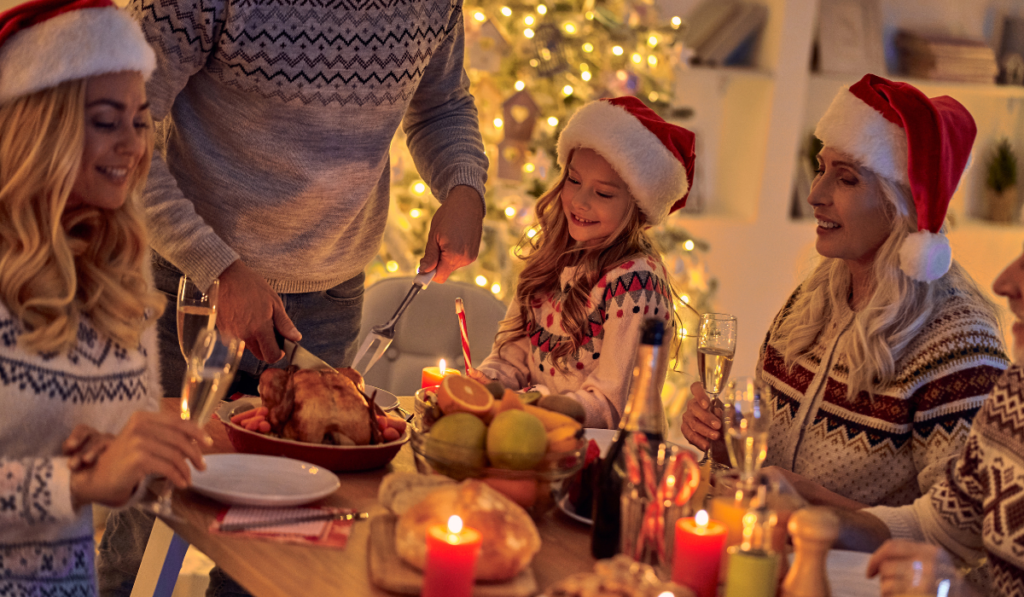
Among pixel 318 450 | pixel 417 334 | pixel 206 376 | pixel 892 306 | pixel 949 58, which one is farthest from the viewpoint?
pixel 949 58

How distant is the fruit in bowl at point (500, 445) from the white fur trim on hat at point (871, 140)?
853 millimetres

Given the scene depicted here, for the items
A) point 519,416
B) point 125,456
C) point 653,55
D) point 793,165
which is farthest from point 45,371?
point 793,165

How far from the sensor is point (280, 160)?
1933 millimetres

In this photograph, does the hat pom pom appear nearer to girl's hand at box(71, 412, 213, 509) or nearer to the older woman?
the older woman

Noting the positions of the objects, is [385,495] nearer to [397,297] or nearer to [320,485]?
[320,485]

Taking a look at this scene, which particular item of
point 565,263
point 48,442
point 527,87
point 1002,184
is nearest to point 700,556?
point 48,442

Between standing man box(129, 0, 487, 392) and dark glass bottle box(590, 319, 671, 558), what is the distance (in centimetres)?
68

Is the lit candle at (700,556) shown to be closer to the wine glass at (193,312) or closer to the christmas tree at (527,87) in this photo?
the wine glass at (193,312)

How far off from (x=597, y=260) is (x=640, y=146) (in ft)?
0.88

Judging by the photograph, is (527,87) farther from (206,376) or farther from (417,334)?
(206,376)

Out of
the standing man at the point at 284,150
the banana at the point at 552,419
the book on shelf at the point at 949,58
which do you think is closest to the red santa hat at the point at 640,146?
the standing man at the point at 284,150

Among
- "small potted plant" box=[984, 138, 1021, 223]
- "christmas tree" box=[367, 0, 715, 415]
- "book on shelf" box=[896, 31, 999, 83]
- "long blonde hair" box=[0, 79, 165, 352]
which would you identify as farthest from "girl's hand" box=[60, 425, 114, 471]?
"small potted plant" box=[984, 138, 1021, 223]

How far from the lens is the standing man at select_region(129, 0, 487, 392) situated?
177cm

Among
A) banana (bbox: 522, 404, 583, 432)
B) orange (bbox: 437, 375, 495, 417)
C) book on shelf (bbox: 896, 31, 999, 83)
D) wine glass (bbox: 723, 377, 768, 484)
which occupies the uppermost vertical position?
book on shelf (bbox: 896, 31, 999, 83)
